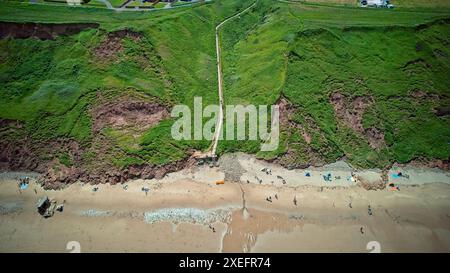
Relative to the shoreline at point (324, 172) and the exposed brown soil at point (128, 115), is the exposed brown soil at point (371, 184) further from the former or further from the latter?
the exposed brown soil at point (128, 115)

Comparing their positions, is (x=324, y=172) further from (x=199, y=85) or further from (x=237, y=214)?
(x=199, y=85)

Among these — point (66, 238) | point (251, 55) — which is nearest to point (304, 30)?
point (251, 55)

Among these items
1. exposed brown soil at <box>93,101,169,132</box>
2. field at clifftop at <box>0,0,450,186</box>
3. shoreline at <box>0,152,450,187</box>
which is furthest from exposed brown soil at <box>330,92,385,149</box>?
exposed brown soil at <box>93,101,169,132</box>

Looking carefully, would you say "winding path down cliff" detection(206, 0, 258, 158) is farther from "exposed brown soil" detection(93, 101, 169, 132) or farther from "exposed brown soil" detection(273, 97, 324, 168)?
"exposed brown soil" detection(273, 97, 324, 168)

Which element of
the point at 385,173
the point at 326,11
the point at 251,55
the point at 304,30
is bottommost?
the point at 385,173

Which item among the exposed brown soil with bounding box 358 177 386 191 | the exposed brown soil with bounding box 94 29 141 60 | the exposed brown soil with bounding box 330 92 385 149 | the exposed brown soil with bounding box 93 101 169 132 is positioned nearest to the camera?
the exposed brown soil with bounding box 358 177 386 191

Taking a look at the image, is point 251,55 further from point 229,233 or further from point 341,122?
point 229,233

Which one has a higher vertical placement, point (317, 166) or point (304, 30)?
point (304, 30)
